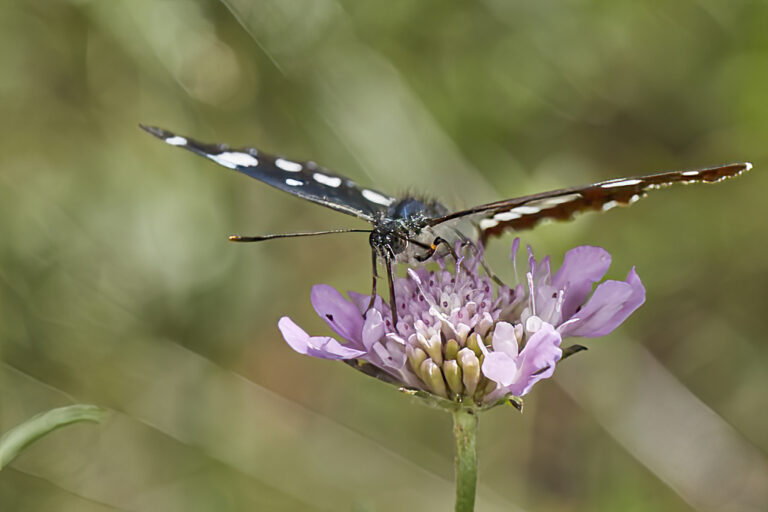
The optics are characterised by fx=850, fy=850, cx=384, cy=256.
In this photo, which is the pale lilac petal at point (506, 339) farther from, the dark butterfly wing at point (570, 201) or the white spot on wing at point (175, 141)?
the white spot on wing at point (175, 141)

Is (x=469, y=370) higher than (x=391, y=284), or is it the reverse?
(x=391, y=284)

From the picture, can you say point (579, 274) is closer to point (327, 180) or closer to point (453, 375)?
point (453, 375)

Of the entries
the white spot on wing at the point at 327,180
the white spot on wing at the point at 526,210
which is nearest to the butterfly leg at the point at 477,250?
the white spot on wing at the point at 526,210

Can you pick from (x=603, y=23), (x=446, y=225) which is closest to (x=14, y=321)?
(x=446, y=225)

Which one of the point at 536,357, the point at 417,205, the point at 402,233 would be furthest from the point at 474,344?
the point at 417,205

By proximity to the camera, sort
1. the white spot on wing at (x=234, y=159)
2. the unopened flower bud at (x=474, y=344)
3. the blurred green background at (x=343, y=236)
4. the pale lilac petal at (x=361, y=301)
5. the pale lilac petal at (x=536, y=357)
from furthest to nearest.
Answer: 1. the blurred green background at (x=343, y=236)
2. the white spot on wing at (x=234, y=159)
3. the pale lilac petal at (x=361, y=301)
4. the unopened flower bud at (x=474, y=344)
5. the pale lilac petal at (x=536, y=357)

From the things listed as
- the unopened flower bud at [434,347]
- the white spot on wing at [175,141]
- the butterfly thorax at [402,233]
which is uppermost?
the white spot on wing at [175,141]

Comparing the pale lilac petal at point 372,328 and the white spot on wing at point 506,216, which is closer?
the pale lilac petal at point 372,328

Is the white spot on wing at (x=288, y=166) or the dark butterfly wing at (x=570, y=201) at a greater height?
the white spot on wing at (x=288, y=166)
